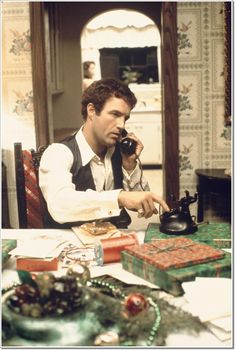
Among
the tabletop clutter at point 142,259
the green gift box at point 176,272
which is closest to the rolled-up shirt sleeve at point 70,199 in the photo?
the tabletop clutter at point 142,259

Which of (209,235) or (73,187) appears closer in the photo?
(209,235)

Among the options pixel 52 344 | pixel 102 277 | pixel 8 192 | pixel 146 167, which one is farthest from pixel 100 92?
pixel 146 167

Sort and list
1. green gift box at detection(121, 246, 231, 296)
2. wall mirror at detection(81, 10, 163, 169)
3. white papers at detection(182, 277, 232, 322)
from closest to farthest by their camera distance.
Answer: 1. white papers at detection(182, 277, 232, 322)
2. green gift box at detection(121, 246, 231, 296)
3. wall mirror at detection(81, 10, 163, 169)

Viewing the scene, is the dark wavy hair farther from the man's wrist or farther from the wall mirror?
the wall mirror

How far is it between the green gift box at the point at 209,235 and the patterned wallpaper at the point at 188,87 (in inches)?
58.4

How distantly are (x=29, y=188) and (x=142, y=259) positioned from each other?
2.99 ft

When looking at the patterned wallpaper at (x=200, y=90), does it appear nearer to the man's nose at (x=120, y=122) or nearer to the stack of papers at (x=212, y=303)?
the man's nose at (x=120, y=122)

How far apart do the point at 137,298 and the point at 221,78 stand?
7.19 ft

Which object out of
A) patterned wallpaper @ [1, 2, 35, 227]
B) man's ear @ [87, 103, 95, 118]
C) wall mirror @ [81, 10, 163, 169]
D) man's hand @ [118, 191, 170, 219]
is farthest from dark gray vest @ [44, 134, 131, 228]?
wall mirror @ [81, 10, 163, 169]

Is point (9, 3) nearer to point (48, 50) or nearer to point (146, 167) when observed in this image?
point (48, 50)

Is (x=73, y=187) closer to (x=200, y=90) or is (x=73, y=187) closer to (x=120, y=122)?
(x=120, y=122)

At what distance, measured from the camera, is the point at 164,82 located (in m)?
2.88

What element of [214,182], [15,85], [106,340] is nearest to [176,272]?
[106,340]

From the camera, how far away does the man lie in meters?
1.66
